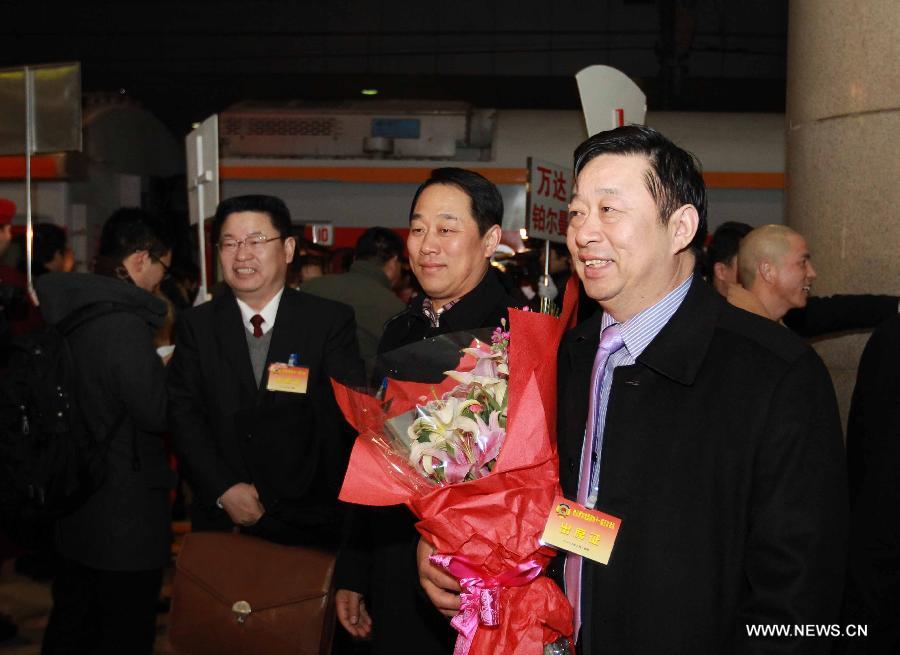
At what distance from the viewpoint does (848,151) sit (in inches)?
156

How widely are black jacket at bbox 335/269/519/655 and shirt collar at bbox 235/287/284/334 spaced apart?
0.86 m

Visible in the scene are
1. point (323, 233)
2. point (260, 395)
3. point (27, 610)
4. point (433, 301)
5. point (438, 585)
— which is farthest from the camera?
point (323, 233)

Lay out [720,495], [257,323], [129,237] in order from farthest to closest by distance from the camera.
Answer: [129,237] < [257,323] < [720,495]

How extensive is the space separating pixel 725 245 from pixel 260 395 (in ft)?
8.87

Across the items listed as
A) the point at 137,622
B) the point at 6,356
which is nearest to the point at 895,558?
the point at 137,622

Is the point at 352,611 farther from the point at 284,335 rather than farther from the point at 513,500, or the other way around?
the point at 513,500

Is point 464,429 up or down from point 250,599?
up

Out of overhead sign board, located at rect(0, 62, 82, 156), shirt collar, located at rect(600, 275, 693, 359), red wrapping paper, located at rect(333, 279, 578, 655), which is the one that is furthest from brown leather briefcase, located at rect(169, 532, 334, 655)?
overhead sign board, located at rect(0, 62, 82, 156)

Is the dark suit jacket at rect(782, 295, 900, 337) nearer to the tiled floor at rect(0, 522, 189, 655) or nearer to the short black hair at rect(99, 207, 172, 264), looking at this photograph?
the short black hair at rect(99, 207, 172, 264)

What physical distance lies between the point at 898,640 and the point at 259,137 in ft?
28.7

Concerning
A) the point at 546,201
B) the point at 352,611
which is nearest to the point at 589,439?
the point at 352,611

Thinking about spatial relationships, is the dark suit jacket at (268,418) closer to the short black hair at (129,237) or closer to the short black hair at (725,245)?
the short black hair at (129,237)

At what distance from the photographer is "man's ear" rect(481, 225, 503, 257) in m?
2.98

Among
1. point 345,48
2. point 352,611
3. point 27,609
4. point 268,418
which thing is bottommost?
point 27,609
